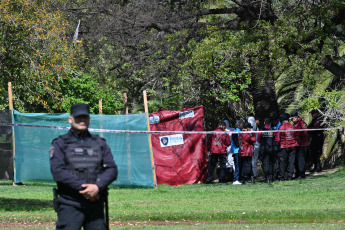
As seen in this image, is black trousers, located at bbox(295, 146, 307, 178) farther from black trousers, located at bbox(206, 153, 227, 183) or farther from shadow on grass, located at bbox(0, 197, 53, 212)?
shadow on grass, located at bbox(0, 197, 53, 212)

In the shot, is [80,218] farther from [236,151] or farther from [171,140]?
[236,151]

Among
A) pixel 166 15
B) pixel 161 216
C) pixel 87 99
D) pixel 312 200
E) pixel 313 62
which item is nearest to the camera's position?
pixel 161 216

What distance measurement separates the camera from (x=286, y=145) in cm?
1695

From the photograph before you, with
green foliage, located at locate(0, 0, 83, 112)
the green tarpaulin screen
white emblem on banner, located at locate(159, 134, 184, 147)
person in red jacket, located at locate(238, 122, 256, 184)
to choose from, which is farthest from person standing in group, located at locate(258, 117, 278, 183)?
green foliage, located at locate(0, 0, 83, 112)

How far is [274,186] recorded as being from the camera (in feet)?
51.4

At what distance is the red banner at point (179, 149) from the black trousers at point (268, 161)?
1.71m

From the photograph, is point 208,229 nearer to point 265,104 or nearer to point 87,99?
point 265,104

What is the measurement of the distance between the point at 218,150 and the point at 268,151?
4.57 ft

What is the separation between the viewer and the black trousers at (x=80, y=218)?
5434 millimetres

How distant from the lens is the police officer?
17.7 ft

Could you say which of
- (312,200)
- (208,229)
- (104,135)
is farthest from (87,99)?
(208,229)

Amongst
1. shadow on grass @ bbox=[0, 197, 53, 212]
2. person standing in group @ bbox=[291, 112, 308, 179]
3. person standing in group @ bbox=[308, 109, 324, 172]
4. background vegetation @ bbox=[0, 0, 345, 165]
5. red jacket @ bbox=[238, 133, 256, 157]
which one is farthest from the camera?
person standing in group @ bbox=[308, 109, 324, 172]

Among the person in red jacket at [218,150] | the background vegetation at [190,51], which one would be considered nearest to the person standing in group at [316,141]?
the background vegetation at [190,51]

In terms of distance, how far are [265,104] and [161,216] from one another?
12374 millimetres
